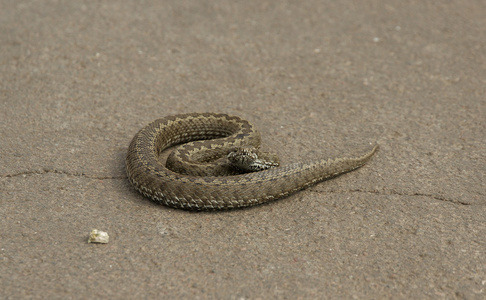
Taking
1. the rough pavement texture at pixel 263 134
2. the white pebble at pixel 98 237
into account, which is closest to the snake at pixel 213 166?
the rough pavement texture at pixel 263 134

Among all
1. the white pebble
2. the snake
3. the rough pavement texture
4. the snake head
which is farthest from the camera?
the snake head

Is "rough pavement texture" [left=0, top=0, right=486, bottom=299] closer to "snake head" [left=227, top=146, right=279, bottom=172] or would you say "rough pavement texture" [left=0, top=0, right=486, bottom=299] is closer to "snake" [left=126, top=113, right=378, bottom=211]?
"snake" [left=126, top=113, right=378, bottom=211]

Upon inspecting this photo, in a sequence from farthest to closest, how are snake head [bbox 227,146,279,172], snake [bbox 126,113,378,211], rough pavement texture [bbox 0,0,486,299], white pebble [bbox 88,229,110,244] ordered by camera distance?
snake head [bbox 227,146,279,172] → snake [bbox 126,113,378,211] → white pebble [bbox 88,229,110,244] → rough pavement texture [bbox 0,0,486,299]

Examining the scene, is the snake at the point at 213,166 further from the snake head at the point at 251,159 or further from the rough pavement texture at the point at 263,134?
the rough pavement texture at the point at 263,134

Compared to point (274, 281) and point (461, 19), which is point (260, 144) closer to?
point (274, 281)

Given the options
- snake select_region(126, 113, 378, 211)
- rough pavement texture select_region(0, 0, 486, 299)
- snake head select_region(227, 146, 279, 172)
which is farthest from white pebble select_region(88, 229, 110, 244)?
snake head select_region(227, 146, 279, 172)

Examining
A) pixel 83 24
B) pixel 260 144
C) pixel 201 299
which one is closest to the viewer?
pixel 201 299

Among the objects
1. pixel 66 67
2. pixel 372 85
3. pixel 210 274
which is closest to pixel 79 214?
pixel 210 274
